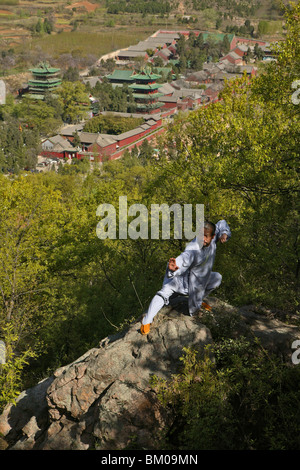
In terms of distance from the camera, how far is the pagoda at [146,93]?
221ft

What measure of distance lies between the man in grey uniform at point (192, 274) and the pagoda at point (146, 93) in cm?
6384

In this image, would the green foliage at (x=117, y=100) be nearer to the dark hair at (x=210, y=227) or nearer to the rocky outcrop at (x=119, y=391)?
the dark hair at (x=210, y=227)

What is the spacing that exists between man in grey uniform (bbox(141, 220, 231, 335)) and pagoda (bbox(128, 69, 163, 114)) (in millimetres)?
63836

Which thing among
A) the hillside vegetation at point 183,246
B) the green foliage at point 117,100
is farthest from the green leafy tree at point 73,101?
the hillside vegetation at point 183,246

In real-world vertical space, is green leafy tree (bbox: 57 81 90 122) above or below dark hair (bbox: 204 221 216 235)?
below

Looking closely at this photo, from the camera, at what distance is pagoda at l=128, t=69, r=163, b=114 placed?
221ft

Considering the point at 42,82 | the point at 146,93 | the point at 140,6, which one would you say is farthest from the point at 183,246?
the point at 140,6

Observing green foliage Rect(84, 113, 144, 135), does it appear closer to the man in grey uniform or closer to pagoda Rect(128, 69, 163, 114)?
pagoda Rect(128, 69, 163, 114)

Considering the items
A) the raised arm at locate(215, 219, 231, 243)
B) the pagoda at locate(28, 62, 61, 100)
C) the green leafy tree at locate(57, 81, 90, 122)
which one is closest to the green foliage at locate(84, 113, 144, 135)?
the green leafy tree at locate(57, 81, 90, 122)

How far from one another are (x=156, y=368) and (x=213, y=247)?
1845 millimetres

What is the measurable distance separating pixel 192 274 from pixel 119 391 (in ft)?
6.06

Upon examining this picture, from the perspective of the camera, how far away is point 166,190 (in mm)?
13328

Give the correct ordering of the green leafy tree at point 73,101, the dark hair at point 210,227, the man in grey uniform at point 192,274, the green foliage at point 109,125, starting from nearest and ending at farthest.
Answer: the man in grey uniform at point 192,274 → the dark hair at point 210,227 → the green foliage at point 109,125 → the green leafy tree at point 73,101

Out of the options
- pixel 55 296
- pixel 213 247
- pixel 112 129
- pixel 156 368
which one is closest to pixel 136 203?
pixel 55 296
